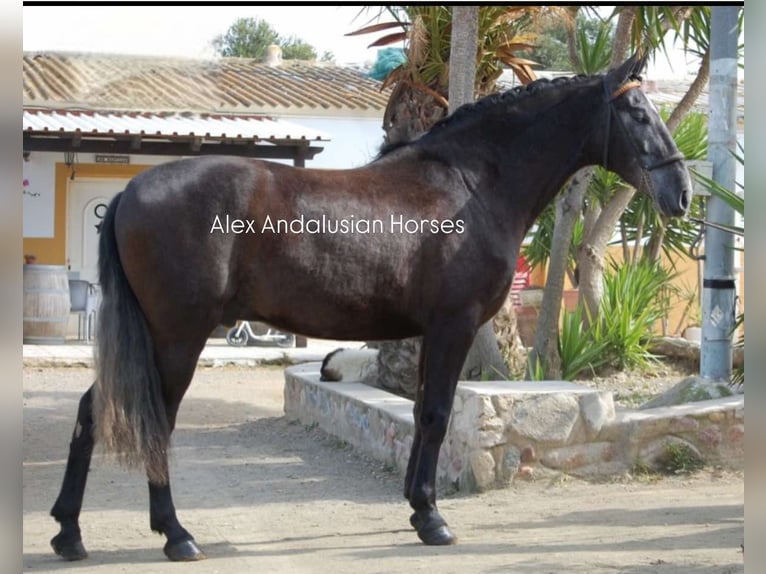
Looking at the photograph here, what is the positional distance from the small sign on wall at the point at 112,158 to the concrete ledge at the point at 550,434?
11663 millimetres

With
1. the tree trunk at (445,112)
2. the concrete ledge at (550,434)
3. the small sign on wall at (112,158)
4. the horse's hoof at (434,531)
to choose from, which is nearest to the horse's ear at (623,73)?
the tree trunk at (445,112)

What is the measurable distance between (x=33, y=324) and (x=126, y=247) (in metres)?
10.9

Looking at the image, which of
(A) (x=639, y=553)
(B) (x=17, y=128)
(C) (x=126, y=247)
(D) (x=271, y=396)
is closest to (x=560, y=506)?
(A) (x=639, y=553)

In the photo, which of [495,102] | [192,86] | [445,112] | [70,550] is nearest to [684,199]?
[495,102]

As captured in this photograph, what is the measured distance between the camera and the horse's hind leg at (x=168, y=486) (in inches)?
190

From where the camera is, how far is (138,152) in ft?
53.7

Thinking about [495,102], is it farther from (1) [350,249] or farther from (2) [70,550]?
(2) [70,550]

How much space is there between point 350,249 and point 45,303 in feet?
35.8

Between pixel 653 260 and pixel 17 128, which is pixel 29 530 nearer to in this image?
pixel 17 128

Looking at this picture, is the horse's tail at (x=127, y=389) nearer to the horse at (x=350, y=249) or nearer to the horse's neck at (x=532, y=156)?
the horse at (x=350, y=249)

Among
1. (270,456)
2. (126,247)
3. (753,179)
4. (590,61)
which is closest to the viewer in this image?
(753,179)

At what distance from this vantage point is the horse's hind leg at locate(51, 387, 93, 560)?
4.87 meters

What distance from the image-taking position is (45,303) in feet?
49.2

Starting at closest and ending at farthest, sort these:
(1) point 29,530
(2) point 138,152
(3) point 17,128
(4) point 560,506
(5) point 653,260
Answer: (3) point 17,128, (1) point 29,530, (4) point 560,506, (5) point 653,260, (2) point 138,152
